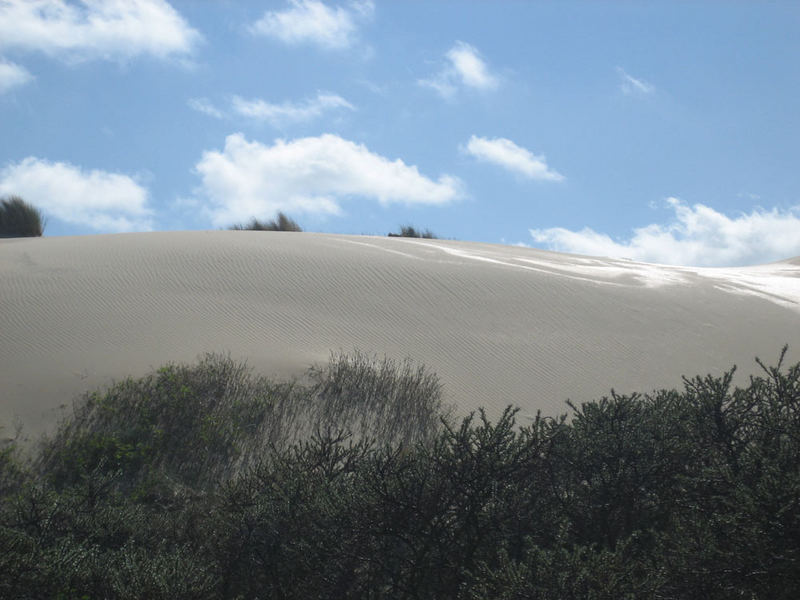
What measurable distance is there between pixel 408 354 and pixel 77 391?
12.7 ft

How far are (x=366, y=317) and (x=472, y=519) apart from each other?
6.06 m

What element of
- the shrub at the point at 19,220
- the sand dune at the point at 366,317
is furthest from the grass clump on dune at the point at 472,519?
the shrub at the point at 19,220

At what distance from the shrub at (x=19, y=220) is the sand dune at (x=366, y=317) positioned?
5.43 meters

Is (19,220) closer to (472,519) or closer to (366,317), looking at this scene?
(366,317)

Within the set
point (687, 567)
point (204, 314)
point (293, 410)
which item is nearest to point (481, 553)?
point (687, 567)

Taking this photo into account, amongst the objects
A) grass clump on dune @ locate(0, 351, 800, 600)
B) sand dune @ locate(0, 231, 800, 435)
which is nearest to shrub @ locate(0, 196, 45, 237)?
sand dune @ locate(0, 231, 800, 435)

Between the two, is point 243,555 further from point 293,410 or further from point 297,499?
point 293,410

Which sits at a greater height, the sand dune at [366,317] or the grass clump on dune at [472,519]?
the sand dune at [366,317]

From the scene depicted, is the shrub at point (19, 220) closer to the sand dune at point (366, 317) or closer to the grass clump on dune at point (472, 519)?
the sand dune at point (366, 317)

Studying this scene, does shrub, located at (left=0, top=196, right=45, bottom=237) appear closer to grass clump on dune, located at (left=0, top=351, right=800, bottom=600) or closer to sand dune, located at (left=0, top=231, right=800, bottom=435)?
sand dune, located at (left=0, top=231, right=800, bottom=435)

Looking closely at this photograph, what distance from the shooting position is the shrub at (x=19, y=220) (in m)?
19.4

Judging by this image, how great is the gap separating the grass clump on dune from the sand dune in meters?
2.42

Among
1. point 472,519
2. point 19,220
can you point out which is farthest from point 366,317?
point 19,220

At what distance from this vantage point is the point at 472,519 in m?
4.96
